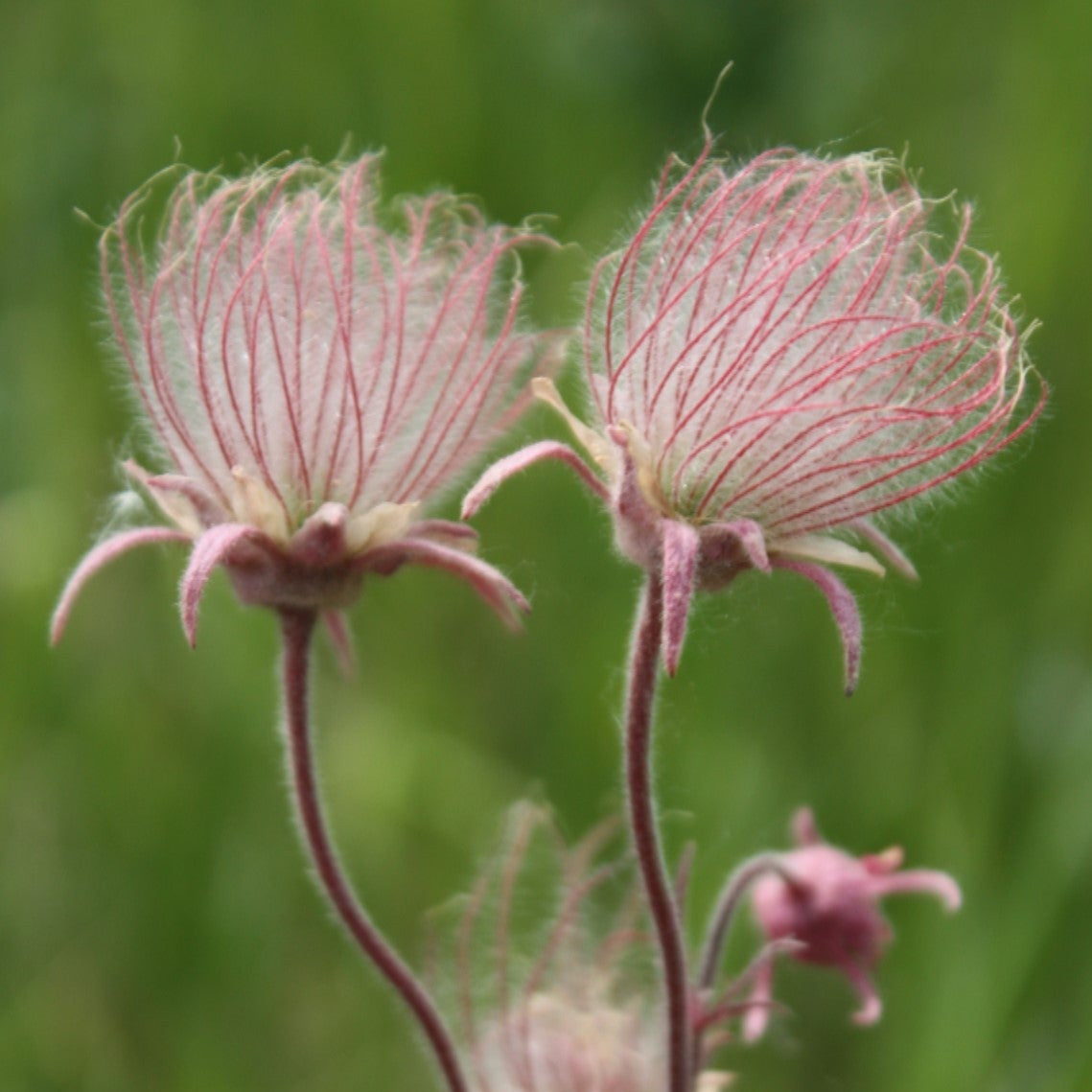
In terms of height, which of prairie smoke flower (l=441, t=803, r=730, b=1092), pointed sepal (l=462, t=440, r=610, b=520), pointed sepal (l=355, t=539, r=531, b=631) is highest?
pointed sepal (l=462, t=440, r=610, b=520)

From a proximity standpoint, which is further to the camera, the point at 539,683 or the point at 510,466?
the point at 539,683

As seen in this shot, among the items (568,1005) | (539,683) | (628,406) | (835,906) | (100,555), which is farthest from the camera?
(539,683)

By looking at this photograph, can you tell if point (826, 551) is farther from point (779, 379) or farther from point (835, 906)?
point (835, 906)

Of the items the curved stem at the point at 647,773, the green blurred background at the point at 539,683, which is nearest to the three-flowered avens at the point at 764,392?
the curved stem at the point at 647,773

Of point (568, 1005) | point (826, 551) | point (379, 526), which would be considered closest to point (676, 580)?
point (826, 551)

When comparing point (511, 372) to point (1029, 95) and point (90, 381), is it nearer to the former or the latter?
point (1029, 95)

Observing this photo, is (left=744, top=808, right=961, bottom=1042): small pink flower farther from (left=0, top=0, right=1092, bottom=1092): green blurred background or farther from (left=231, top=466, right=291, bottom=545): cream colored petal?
(left=231, top=466, right=291, bottom=545): cream colored petal

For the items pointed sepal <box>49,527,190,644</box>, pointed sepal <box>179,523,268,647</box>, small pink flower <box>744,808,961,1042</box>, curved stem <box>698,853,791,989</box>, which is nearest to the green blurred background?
small pink flower <box>744,808,961,1042</box>
